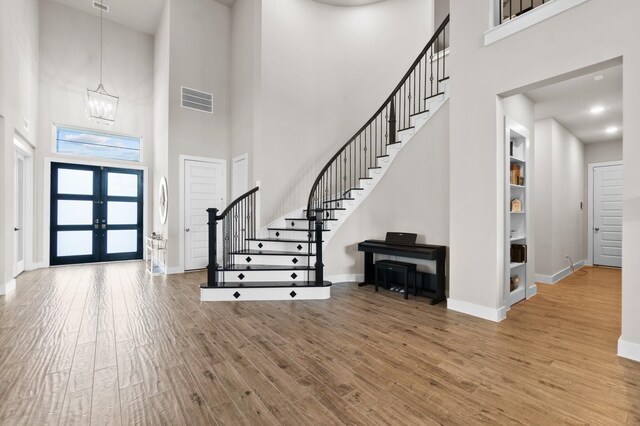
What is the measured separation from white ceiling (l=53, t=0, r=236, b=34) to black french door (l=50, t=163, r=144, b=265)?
147 inches

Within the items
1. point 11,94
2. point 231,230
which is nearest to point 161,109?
point 11,94

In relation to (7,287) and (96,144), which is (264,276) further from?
(96,144)

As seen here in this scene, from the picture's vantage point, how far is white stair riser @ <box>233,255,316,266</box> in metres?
5.00

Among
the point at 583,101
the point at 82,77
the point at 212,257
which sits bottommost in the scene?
the point at 212,257

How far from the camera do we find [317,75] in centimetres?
650

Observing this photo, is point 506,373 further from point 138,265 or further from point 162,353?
point 138,265

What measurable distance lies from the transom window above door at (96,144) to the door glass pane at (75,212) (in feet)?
3.79

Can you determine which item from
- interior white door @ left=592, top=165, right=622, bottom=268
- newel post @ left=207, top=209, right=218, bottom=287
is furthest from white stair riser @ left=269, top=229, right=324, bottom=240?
interior white door @ left=592, top=165, right=622, bottom=268

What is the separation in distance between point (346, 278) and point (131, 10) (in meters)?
8.02

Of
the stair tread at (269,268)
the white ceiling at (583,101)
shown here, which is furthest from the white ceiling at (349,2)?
the stair tread at (269,268)

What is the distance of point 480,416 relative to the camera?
1.87 meters

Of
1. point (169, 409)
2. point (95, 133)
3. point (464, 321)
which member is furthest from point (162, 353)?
→ point (95, 133)

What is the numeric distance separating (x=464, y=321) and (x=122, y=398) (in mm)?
3406

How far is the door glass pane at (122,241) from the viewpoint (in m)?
7.58
